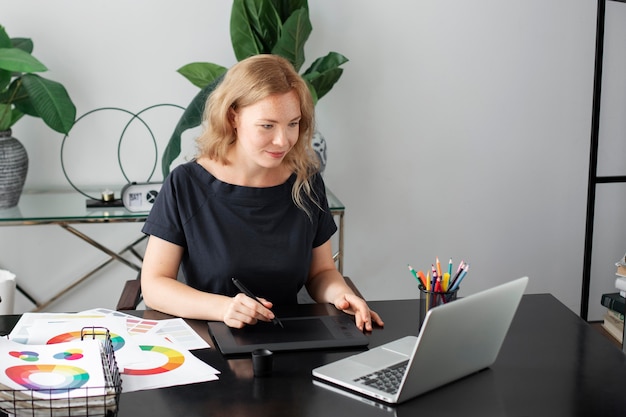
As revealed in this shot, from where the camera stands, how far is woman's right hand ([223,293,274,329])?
178cm

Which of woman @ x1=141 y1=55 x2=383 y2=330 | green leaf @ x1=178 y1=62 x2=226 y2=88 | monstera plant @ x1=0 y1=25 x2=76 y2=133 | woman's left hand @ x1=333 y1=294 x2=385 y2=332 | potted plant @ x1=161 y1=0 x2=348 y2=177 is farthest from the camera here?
green leaf @ x1=178 y1=62 x2=226 y2=88

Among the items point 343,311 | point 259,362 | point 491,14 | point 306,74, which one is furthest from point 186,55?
point 259,362

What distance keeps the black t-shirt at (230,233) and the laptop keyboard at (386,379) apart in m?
0.65

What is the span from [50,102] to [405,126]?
1.52 metres

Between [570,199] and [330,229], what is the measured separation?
78.2 inches

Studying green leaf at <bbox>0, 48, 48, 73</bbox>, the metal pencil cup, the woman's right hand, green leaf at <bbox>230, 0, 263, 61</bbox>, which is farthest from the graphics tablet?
green leaf at <bbox>230, 0, 263, 61</bbox>

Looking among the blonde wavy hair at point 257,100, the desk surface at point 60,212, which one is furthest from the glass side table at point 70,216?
the blonde wavy hair at point 257,100

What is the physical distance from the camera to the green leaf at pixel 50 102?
9.86ft

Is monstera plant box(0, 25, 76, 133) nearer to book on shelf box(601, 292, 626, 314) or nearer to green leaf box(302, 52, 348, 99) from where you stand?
green leaf box(302, 52, 348, 99)

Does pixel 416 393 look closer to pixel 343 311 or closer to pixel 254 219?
pixel 343 311

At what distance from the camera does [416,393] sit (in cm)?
148

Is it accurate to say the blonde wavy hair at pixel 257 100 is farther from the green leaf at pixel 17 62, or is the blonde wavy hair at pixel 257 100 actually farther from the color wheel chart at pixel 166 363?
the green leaf at pixel 17 62

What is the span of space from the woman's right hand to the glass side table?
1.32 meters

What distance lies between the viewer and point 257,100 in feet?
6.84
